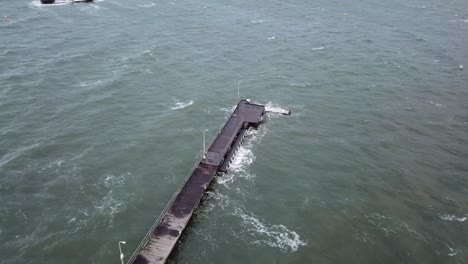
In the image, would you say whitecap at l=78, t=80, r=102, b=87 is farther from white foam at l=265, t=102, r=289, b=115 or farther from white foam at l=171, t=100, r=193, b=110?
white foam at l=265, t=102, r=289, b=115

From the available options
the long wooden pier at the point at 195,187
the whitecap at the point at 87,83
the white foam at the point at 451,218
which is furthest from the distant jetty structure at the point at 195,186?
the white foam at the point at 451,218

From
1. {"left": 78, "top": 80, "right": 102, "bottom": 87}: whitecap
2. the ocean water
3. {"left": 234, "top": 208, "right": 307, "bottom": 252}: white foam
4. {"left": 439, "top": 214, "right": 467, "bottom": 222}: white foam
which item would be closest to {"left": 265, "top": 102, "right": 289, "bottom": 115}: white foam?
the ocean water

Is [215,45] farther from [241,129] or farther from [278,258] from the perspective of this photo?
[278,258]

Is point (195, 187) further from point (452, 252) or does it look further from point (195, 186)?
point (452, 252)

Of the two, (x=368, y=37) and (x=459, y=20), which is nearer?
(x=368, y=37)

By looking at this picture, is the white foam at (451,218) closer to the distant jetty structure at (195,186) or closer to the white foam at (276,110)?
the distant jetty structure at (195,186)

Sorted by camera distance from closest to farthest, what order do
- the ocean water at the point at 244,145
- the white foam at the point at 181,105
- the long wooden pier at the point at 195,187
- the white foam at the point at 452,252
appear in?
the long wooden pier at the point at 195,187 → the white foam at the point at 452,252 → the ocean water at the point at 244,145 → the white foam at the point at 181,105

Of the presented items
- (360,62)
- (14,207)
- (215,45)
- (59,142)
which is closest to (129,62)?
(215,45)
